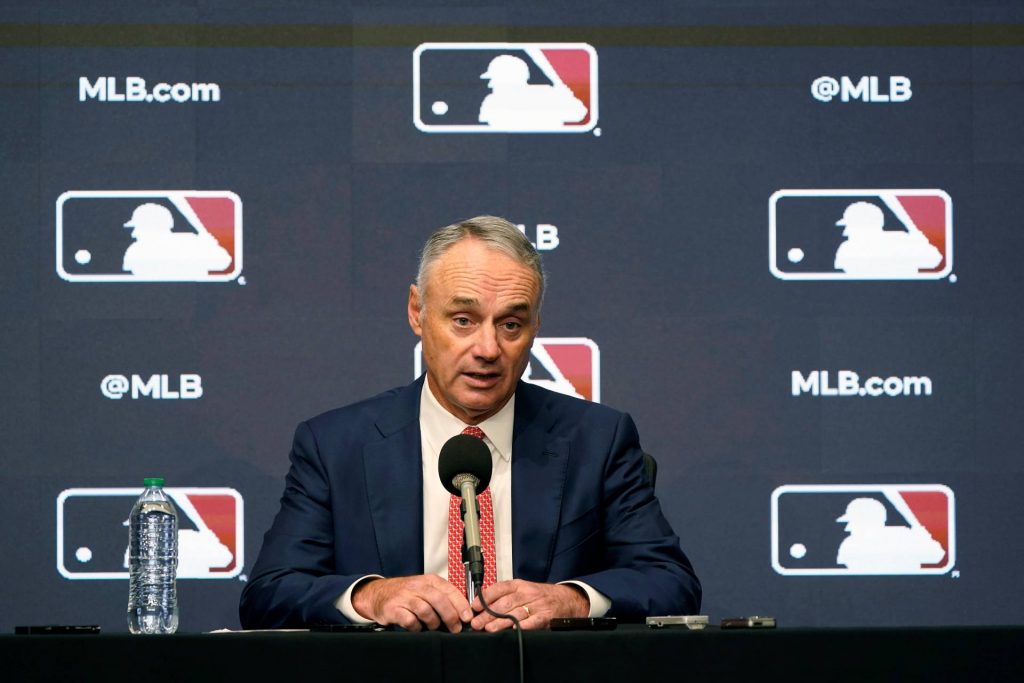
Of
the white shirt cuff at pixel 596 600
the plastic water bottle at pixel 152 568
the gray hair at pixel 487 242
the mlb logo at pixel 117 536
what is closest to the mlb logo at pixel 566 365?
the mlb logo at pixel 117 536

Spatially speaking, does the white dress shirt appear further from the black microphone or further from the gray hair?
the black microphone

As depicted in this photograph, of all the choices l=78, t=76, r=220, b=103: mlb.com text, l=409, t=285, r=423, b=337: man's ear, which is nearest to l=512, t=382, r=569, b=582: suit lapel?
l=409, t=285, r=423, b=337: man's ear

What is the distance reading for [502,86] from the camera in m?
3.84

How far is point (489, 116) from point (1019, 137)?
1.63 metres

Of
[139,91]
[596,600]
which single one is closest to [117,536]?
[139,91]

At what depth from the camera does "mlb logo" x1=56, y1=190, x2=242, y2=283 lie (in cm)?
378

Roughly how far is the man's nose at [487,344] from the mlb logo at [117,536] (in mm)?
1457

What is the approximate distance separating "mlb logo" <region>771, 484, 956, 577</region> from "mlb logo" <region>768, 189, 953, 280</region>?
2.14 feet

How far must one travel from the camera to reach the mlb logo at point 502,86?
3838mm

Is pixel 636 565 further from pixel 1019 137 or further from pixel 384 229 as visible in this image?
pixel 1019 137

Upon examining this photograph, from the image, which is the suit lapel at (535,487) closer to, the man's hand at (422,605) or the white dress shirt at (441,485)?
the white dress shirt at (441,485)

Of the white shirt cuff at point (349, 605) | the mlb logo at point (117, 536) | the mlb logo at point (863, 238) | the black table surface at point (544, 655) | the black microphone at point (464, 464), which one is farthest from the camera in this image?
the mlb logo at point (863, 238)

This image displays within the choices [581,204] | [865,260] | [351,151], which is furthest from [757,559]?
[351,151]

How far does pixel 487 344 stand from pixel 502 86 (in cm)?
142
